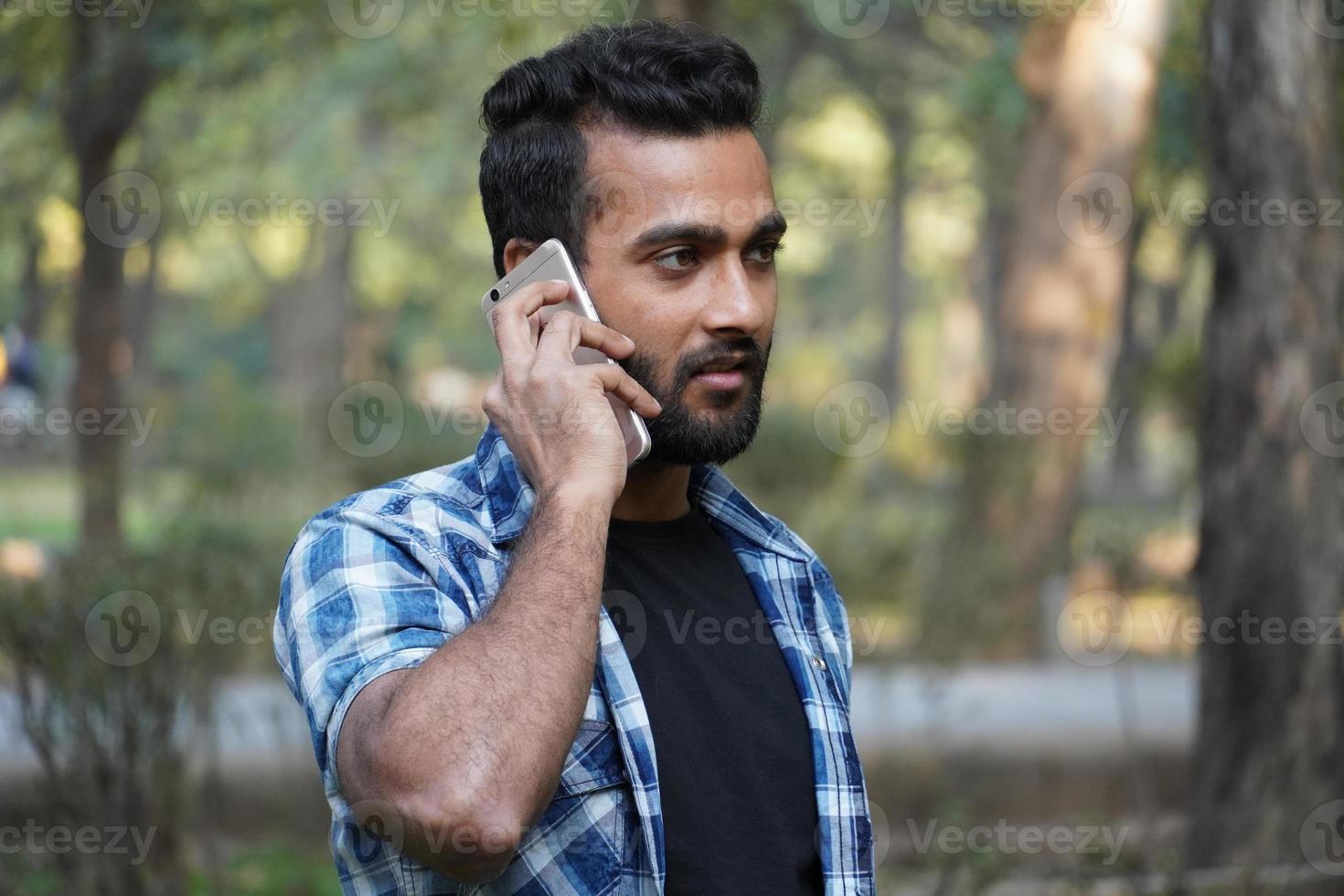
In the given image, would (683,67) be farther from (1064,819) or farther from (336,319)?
(336,319)

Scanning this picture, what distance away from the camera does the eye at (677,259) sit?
241cm

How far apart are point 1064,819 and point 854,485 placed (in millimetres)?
5617

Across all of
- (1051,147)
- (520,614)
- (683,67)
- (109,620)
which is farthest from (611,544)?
(1051,147)

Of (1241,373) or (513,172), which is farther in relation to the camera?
(1241,373)

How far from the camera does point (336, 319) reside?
25.8 meters

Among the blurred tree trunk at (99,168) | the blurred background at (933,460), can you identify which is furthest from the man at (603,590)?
the blurred tree trunk at (99,168)

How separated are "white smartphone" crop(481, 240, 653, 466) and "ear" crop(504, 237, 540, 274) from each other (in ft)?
0.22
